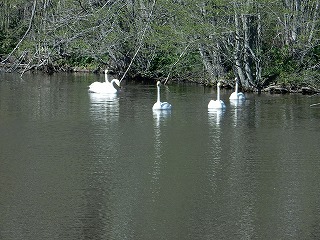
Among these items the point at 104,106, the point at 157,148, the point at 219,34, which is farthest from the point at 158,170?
the point at 219,34

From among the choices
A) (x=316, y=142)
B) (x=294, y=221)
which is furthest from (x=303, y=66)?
(x=294, y=221)

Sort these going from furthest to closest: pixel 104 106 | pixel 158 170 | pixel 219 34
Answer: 1. pixel 219 34
2. pixel 104 106
3. pixel 158 170

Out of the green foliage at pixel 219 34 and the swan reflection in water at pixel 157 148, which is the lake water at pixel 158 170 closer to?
the swan reflection in water at pixel 157 148

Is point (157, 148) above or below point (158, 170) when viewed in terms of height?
above

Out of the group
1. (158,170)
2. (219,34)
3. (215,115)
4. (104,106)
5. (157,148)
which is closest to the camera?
(158,170)

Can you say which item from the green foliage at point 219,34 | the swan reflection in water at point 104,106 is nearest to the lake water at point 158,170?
the swan reflection in water at point 104,106

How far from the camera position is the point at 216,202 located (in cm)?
1524

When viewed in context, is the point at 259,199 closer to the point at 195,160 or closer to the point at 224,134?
the point at 195,160

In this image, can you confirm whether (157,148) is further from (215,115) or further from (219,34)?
(219,34)

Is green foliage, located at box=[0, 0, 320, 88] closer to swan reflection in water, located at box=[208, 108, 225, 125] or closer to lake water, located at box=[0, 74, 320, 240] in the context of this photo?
lake water, located at box=[0, 74, 320, 240]

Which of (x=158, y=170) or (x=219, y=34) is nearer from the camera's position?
(x=158, y=170)

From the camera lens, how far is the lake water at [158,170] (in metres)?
13.9

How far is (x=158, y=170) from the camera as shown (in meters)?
17.7

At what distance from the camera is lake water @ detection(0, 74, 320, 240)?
13.9 m
